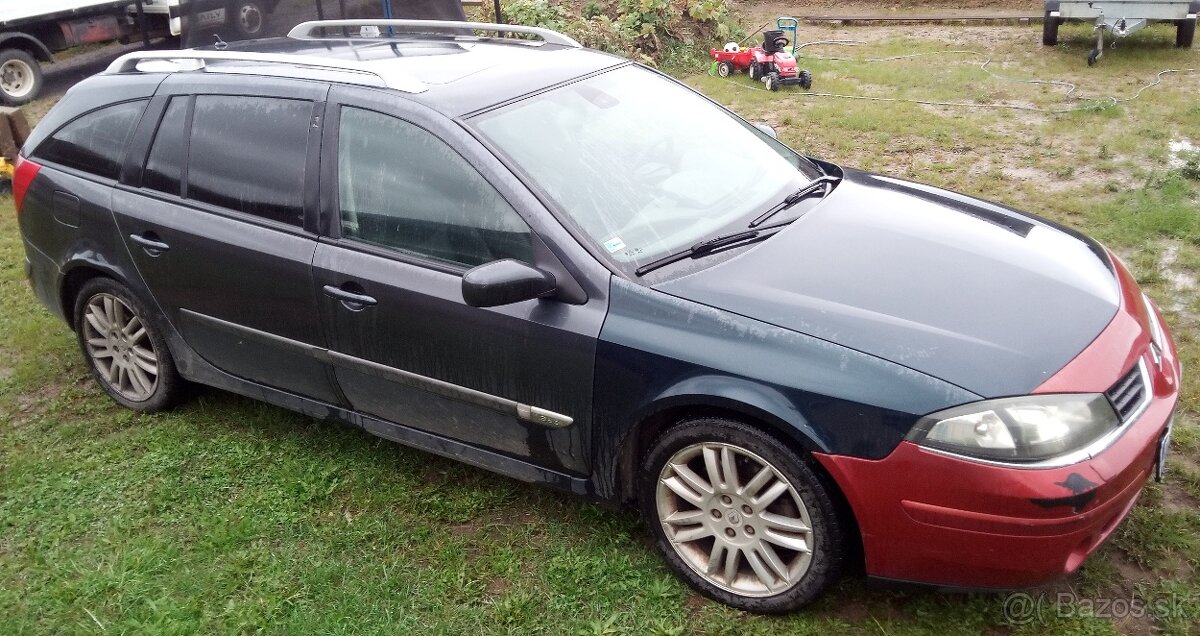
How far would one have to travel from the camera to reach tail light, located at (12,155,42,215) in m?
4.30

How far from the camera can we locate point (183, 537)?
11.6ft

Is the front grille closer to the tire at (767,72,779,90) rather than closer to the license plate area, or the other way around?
the license plate area

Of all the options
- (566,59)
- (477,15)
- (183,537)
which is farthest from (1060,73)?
(183,537)

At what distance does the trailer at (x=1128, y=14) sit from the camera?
977cm

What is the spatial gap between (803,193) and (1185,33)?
8.77m

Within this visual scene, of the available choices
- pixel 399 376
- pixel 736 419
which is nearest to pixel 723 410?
pixel 736 419

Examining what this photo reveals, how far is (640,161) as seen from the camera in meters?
3.42

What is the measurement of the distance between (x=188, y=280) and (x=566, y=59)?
67.7 inches

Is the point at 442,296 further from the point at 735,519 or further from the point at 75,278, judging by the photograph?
the point at 75,278

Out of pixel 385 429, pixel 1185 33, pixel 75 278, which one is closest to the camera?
pixel 385 429

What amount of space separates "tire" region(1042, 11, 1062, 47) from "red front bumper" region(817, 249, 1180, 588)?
30.2 ft

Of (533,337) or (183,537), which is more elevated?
(533,337)

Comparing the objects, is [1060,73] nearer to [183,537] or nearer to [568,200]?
[568,200]

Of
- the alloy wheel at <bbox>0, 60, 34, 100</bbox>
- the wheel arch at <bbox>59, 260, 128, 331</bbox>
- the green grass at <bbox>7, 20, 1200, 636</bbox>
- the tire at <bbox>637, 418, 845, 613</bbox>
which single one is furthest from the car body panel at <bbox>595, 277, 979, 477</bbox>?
the alloy wheel at <bbox>0, 60, 34, 100</bbox>
